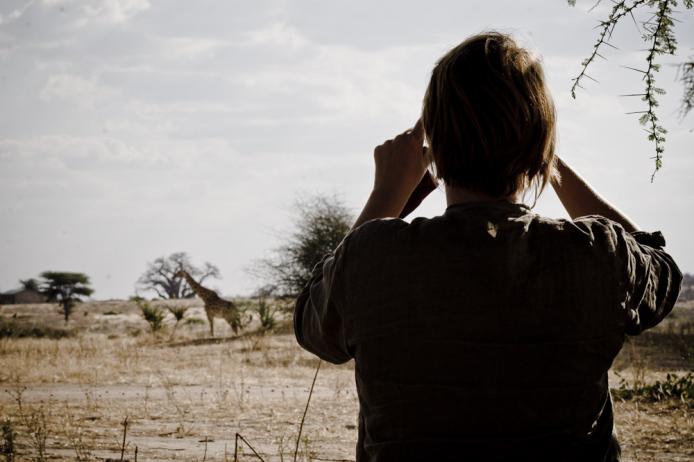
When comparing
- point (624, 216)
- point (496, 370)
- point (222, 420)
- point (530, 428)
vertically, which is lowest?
point (222, 420)

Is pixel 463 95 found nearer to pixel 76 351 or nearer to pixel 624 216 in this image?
pixel 624 216

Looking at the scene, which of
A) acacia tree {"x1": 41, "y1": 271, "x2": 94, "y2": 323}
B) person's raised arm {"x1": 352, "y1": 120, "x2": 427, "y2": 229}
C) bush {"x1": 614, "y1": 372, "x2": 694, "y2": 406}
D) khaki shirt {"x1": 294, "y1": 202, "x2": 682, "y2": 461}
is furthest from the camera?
acacia tree {"x1": 41, "y1": 271, "x2": 94, "y2": 323}

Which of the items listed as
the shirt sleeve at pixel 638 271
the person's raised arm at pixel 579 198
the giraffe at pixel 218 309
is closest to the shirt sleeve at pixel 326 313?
the shirt sleeve at pixel 638 271

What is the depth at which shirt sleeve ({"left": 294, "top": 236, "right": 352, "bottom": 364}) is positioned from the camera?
1433 mm

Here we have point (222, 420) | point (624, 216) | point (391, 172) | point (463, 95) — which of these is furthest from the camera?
point (222, 420)

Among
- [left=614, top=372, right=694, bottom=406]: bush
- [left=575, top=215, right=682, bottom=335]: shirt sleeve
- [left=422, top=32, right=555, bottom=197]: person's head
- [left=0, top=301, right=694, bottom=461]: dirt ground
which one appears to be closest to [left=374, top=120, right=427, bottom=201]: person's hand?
[left=422, top=32, right=555, bottom=197]: person's head

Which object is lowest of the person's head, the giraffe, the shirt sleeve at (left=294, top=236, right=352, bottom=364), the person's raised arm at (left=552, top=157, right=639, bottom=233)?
the giraffe

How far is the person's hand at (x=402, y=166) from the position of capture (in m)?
1.59

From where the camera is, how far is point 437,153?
148 centimetres

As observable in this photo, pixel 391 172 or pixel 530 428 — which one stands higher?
pixel 391 172

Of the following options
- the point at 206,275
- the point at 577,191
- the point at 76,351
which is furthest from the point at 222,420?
the point at 206,275

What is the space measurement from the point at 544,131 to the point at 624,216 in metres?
0.39

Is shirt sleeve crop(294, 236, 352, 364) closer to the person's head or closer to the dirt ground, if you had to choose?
the person's head

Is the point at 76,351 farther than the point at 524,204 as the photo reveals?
Yes
